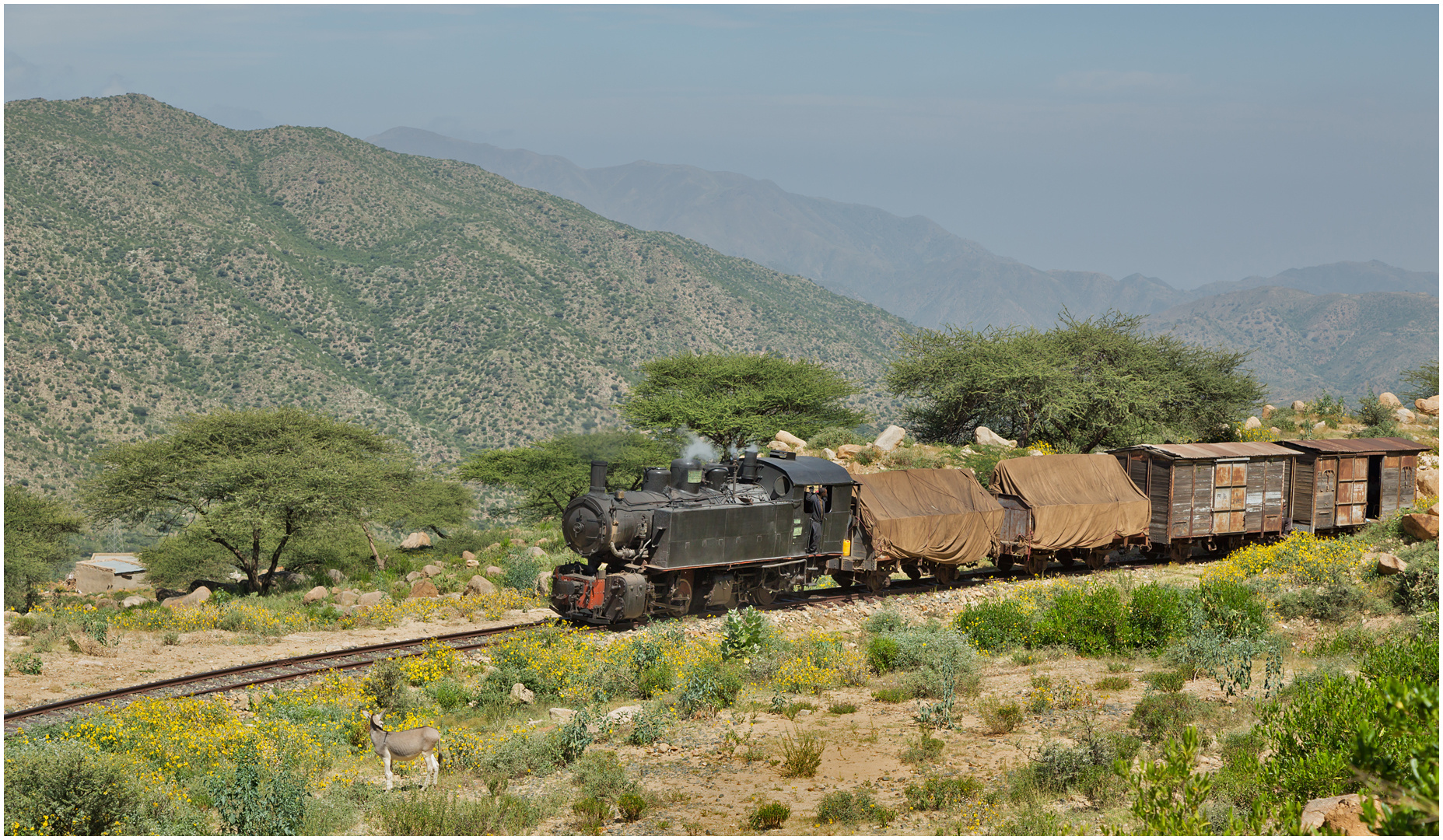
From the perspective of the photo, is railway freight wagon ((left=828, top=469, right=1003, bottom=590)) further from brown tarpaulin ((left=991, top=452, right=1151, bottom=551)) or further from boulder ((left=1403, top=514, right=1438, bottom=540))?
boulder ((left=1403, top=514, right=1438, bottom=540))

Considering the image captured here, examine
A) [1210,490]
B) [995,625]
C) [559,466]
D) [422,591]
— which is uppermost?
[1210,490]

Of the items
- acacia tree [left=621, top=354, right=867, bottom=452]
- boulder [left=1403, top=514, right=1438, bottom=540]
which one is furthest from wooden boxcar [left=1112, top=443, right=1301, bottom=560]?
acacia tree [left=621, top=354, right=867, bottom=452]

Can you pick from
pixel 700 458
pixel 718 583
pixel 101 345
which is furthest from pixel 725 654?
A: pixel 101 345

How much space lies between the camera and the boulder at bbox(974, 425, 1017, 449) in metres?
43.2

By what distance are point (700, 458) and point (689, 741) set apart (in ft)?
30.4

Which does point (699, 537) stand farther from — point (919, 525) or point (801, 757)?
point (801, 757)

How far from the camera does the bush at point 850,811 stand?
10289mm

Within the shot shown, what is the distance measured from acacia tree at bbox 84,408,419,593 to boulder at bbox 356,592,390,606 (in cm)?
1201

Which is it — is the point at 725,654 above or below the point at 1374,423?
below

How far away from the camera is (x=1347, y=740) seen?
9.53m

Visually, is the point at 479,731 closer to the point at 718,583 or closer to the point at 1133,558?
the point at 718,583

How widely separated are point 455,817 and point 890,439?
3289cm

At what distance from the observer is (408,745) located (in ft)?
38.4

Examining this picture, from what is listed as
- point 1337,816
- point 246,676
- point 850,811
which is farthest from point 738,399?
point 1337,816
